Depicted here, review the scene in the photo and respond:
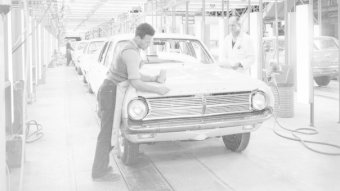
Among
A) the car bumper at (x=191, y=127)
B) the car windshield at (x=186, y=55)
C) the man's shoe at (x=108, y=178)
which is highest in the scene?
the car windshield at (x=186, y=55)

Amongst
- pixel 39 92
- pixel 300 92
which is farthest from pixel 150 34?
pixel 39 92

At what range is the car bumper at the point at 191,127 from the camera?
433 cm

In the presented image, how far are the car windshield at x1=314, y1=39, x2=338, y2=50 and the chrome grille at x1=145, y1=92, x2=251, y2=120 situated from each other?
8.13m

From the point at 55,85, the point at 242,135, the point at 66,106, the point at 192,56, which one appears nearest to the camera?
the point at 242,135

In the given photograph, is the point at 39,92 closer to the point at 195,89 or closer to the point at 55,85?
the point at 55,85

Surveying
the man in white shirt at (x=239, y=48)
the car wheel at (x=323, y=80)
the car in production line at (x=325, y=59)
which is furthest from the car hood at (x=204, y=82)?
the car wheel at (x=323, y=80)

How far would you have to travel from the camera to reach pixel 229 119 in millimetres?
4625

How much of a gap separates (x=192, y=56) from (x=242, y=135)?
177cm

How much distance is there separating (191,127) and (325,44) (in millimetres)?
8912

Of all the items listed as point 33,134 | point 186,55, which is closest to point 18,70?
point 33,134

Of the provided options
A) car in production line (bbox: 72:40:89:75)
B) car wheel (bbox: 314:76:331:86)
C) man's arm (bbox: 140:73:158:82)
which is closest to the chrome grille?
man's arm (bbox: 140:73:158:82)

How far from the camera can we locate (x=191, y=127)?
14.6ft

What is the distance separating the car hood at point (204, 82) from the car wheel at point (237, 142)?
750 millimetres

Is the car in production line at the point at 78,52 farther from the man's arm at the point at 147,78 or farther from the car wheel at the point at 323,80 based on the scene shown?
the man's arm at the point at 147,78
